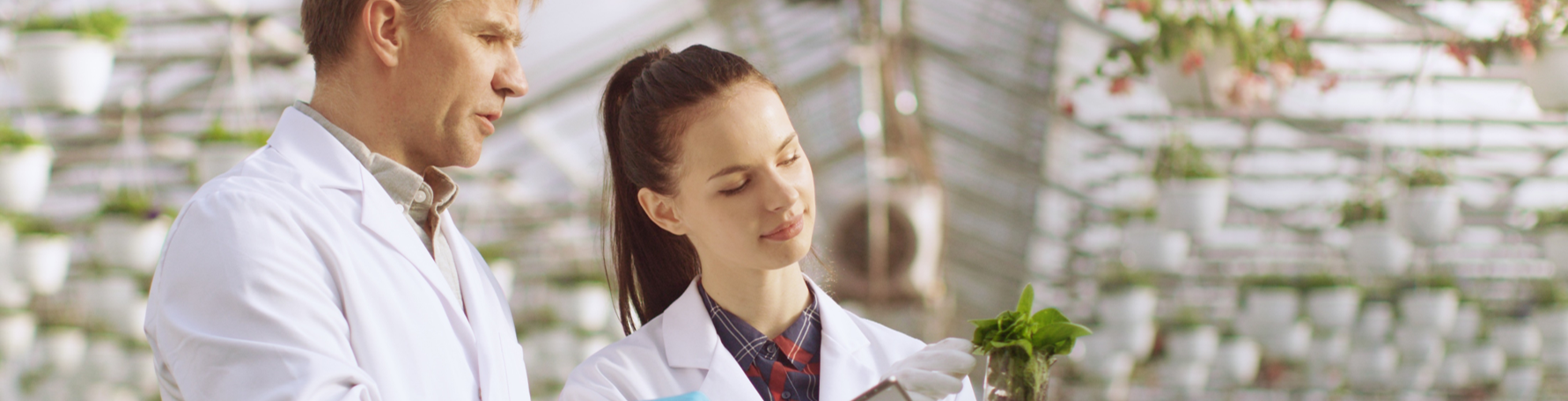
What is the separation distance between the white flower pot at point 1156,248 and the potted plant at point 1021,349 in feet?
24.0

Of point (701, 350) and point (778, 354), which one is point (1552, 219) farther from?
point (701, 350)

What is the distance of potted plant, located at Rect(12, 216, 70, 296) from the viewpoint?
7.54 metres

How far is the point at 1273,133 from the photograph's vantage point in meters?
12.0

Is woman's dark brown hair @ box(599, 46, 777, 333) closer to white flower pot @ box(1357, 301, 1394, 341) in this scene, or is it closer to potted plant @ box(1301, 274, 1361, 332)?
potted plant @ box(1301, 274, 1361, 332)

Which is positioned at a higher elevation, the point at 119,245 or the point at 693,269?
the point at 693,269

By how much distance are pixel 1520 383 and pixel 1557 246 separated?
34.2ft

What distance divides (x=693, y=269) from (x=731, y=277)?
0.22 metres

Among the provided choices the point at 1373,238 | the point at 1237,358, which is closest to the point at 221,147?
the point at 1373,238

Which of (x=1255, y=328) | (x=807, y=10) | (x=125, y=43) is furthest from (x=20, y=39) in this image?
(x=1255, y=328)

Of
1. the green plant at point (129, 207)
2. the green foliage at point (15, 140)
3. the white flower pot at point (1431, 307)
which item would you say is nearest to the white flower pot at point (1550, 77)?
the green foliage at point (15, 140)

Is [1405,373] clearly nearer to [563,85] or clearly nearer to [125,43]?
[563,85]

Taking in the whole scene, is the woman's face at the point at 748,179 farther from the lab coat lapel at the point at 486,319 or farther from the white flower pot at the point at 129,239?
the white flower pot at the point at 129,239

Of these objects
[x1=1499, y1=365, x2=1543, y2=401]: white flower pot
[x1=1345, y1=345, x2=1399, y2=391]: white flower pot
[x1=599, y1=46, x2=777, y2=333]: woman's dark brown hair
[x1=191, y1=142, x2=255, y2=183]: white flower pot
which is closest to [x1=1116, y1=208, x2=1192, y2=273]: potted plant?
[x1=191, y1=142, x2=255, y2=183]: white flower pot

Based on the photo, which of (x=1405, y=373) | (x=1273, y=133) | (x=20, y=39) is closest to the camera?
(x=20, y=39)
